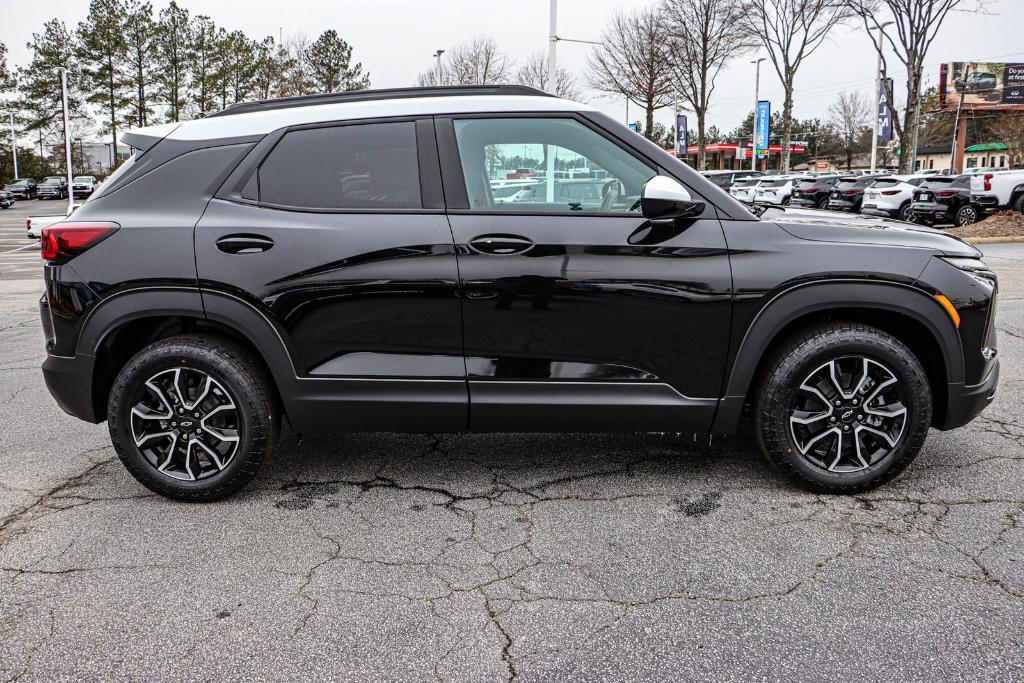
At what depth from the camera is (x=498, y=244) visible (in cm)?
351

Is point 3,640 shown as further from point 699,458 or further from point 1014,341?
point 1014,341

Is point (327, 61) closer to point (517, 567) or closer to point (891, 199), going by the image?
point (891, 199)

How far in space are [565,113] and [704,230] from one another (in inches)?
30.6

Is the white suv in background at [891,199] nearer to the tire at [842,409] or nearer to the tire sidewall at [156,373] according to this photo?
the tire at [842,409]

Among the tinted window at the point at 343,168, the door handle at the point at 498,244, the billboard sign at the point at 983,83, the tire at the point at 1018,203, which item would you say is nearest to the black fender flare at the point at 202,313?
the tinted window at the point at 343,168

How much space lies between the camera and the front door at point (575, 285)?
3502mm

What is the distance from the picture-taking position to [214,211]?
3.60 meters

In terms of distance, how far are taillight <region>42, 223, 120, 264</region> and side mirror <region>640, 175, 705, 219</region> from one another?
87.9 inches

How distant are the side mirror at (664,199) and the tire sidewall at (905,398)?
2.69 feet

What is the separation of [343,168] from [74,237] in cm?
118

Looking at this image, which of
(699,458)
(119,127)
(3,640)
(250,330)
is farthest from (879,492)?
(119,127)

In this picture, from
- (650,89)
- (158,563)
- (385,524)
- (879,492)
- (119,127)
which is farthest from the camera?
(119,127)

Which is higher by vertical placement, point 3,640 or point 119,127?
point 119,127

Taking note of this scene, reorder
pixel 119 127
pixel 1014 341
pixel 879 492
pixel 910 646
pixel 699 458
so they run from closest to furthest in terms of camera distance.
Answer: pixel 910 646
pixel 879 492
pixel 699 458
pixel 1014 341
pixel 119 127
